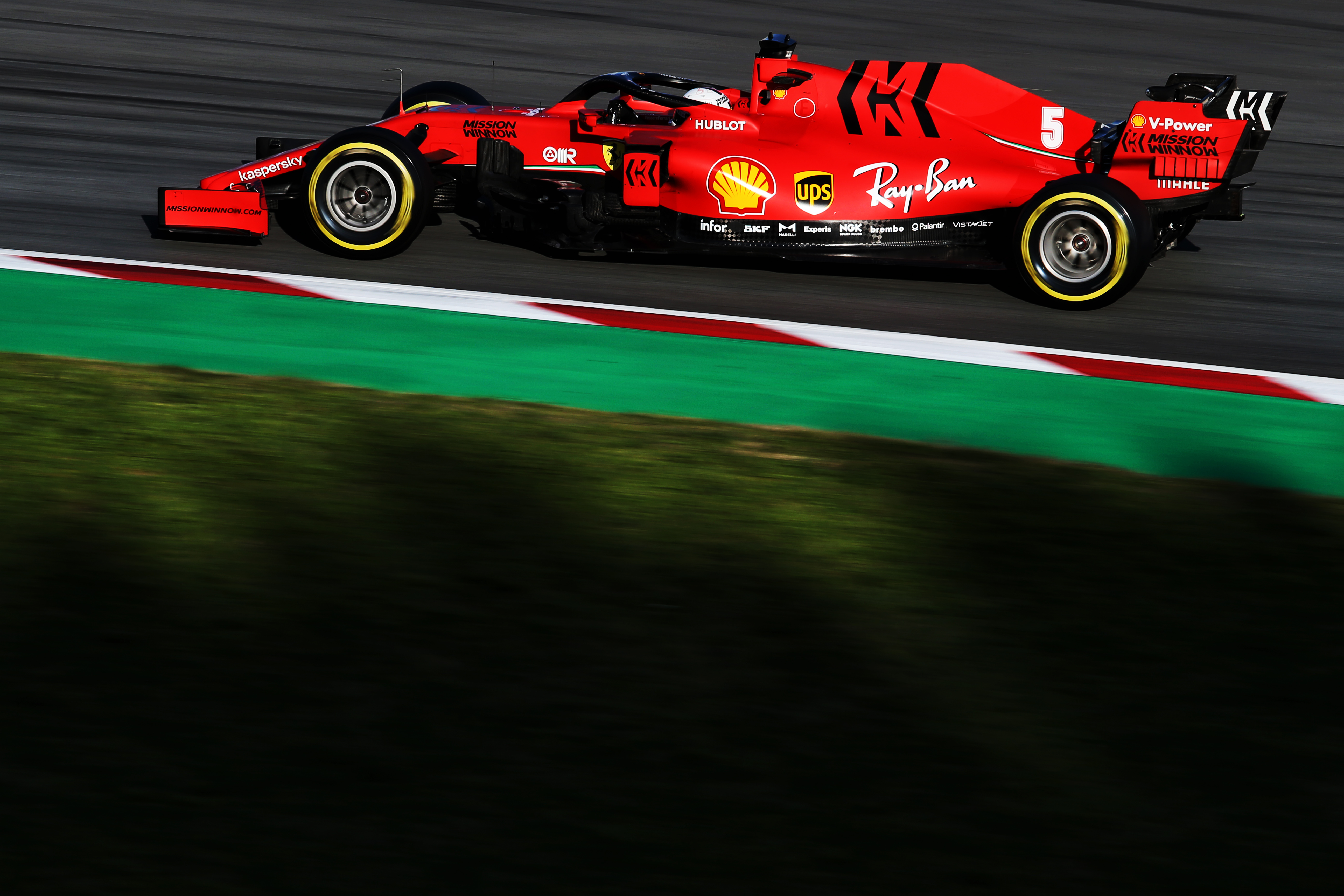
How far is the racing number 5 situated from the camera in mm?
7859

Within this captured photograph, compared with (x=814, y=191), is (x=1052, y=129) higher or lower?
higher

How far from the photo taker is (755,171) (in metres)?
7.67

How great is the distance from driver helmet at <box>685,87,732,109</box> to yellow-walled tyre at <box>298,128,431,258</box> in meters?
1.47

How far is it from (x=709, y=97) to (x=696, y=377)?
240 centimetres

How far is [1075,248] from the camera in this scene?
7.55 metres

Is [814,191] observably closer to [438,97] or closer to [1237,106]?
[1237,106]

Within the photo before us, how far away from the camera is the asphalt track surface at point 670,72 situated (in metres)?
7.66

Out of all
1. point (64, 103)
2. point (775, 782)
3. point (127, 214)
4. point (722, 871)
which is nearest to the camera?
point (722, 871)

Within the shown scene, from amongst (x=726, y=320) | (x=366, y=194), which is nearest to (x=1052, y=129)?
(x=726, y=320)

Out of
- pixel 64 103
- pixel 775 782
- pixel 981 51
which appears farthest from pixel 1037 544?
pixel 981 51

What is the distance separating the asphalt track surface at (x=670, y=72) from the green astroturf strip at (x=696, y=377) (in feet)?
2.74

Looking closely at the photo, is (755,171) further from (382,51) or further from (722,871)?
(382,51)

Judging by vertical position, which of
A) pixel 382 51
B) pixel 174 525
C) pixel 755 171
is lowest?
pixel 174 525

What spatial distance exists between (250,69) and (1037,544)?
1023 cm
